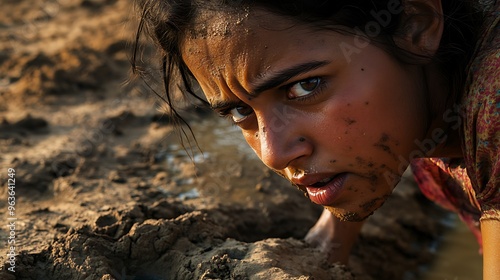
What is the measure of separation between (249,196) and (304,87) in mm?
1258

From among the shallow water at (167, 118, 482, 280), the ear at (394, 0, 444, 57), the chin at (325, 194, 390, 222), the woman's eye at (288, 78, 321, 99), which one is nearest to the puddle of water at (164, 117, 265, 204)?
the shallow water at (167, 118, 482, 280)

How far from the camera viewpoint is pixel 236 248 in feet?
6.79

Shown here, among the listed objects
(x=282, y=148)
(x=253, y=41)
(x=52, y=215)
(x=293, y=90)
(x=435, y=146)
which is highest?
(x=253, y=41)

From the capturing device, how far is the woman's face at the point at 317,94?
1.80 meters

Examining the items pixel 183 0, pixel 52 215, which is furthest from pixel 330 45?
pixel 52 215

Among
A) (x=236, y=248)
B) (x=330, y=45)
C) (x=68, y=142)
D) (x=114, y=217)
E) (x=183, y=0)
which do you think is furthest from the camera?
(x=68, y=142)

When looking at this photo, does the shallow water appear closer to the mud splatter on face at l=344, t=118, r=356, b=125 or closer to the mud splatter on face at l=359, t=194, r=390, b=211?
the mud splatter on face at l=359, t=194, r=390, b=211

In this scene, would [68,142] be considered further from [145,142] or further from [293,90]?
[293,90]

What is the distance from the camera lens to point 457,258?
10.6 ft

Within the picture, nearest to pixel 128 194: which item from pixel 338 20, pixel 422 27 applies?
pixel 338 20

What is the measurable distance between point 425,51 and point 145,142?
6.36ft

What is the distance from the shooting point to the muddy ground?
205 centimetres

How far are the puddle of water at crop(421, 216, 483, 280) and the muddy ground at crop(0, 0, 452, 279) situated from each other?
0.07 meters

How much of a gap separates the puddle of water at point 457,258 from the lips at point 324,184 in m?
1.39
